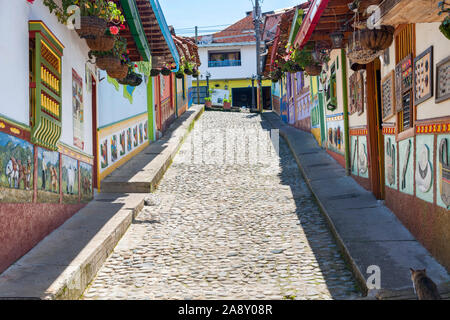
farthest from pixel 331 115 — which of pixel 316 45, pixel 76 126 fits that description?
pixel 76 126

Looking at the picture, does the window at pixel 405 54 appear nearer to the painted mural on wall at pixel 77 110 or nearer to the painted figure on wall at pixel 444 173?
the painted figure on wall at pixel 444 173

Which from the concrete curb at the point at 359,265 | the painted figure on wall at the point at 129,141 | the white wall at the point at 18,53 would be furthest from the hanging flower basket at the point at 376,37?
the painted figure on wall at the point at 129,141

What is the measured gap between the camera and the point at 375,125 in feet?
29.0

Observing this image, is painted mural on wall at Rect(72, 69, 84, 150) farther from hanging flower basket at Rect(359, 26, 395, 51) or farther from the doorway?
the doorway

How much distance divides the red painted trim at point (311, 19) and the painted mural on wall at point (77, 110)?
382 centimetres

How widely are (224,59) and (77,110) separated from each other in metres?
32.2

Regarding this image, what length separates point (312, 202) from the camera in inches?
354

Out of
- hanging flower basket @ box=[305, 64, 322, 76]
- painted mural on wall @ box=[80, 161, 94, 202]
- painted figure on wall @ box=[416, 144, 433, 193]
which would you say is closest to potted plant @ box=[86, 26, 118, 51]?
painted mural on wall @ box=[80, 161, 94, 202]

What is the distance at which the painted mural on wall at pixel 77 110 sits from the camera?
800 centimetres

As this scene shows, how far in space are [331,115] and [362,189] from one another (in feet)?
11.8

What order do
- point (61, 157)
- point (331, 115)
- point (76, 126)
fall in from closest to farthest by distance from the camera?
point (61, 157) < point (76, 126) < point (331, 115)

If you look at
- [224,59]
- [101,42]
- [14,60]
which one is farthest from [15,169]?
[224,59]

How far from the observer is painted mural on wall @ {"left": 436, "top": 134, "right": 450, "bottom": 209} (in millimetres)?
4902

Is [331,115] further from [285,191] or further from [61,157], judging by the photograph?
[61,157]
